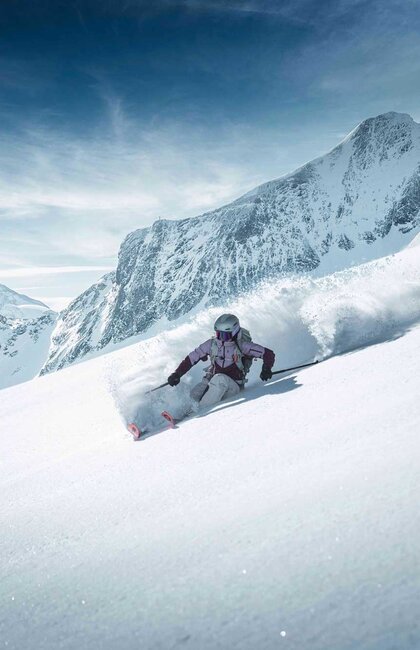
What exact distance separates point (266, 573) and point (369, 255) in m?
207

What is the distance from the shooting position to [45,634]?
5.00 ft

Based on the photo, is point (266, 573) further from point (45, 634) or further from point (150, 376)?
point (150, 376)

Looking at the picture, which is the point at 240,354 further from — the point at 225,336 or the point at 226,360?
the point at 225,336

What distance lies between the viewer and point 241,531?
6.18 feet

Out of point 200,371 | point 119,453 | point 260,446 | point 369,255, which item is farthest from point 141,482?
point 369,255

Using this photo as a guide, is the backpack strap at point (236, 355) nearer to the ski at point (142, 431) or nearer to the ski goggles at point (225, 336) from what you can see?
the ski goggles at point (225, 336)

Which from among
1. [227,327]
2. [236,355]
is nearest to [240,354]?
[236,355]

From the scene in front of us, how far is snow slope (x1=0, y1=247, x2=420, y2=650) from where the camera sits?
127 centimetres

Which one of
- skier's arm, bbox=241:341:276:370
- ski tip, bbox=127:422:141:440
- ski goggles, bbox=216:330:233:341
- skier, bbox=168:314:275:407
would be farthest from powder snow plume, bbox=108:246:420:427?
ski goggles, bbox=216:330:233:341

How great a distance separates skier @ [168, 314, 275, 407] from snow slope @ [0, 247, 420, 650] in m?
1.73

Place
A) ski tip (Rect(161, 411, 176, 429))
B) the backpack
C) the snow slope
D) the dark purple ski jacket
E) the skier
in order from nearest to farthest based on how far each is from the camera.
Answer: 1. the snow slope
2. ski tip (Rect(161, 411, 176, 429))
3. the skier
4. the dark purple ski jacket
5. the backpack

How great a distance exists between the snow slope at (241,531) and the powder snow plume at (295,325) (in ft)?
6.19

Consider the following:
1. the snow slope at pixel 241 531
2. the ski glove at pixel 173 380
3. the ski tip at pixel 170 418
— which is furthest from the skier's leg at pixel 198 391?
the snow slope at pixel 241 531

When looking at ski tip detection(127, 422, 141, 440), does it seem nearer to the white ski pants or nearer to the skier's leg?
the white ski pants
